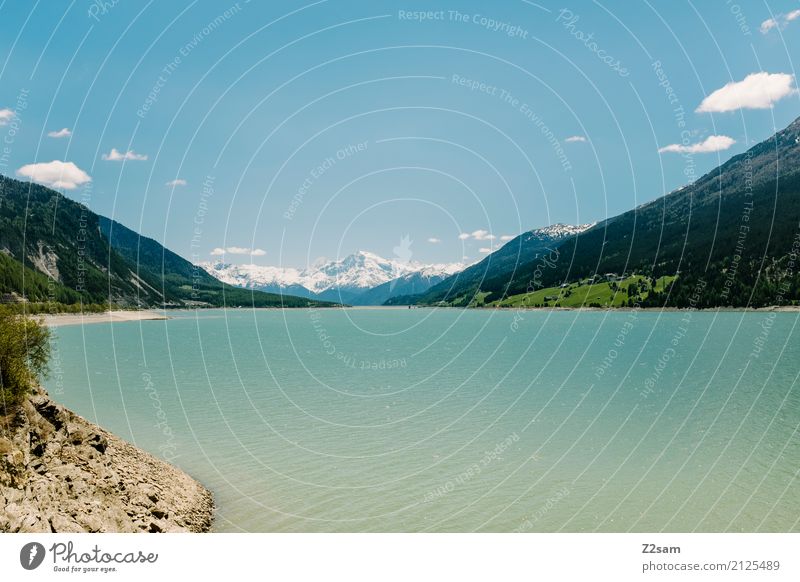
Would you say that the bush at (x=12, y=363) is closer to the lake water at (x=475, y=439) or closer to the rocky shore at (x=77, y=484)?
the rocky shore at (x=77, y=484)

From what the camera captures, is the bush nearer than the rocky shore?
No

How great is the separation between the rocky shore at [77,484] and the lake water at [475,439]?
2.10m

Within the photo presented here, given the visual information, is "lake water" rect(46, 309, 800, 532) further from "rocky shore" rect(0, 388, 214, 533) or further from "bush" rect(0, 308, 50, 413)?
"bush" rect(0, 308, 50, 413)

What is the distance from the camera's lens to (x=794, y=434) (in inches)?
1175

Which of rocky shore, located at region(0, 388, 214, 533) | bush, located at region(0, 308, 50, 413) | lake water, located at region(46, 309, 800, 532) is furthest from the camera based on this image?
lake water, located at region(46, 309, 800, 532)

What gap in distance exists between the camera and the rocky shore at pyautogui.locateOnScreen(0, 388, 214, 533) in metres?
14.1

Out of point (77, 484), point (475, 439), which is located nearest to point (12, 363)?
point (77, 484)

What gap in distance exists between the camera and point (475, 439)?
101 feet

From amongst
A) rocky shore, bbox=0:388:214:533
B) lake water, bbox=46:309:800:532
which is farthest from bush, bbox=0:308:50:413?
lake water, bbox=46:309:800:532

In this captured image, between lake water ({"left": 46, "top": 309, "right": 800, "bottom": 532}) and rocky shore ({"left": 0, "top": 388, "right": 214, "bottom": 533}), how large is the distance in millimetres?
2098

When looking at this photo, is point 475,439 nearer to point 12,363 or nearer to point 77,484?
point 77,484

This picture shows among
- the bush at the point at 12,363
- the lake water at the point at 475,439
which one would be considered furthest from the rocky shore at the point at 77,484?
the lake water at the point at 475,439

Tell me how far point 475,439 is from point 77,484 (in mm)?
21156
